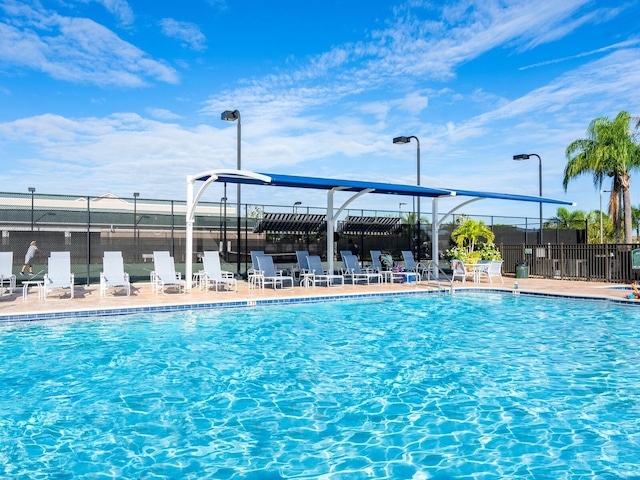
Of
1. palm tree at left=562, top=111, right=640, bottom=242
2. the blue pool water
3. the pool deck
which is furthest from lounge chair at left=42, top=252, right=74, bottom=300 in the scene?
palm tree at left=562, top=111, right=640, bottom=242

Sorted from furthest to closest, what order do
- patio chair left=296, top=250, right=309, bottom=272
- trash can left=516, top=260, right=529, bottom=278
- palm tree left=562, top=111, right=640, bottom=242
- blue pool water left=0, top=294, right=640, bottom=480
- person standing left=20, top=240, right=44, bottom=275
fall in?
palm tree left=562, top=111, right=640, bottom=242
trash can left=516, top=260, right=529, bottom=278
patio chair left=296, top=250, right=309, bottom=272
person standing left=20, top=240, right=44, bottom=275
blue pool water left=0, top=294, right=640, bottom=480

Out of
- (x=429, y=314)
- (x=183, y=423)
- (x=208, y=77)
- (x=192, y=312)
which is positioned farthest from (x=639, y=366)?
(x=208, y=77)

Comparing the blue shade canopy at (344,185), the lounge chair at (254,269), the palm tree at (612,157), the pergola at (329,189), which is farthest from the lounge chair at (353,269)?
the palm tree at (612,157)

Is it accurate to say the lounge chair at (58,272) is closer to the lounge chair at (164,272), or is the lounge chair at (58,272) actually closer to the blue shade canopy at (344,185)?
the lounge chair at (164,272)

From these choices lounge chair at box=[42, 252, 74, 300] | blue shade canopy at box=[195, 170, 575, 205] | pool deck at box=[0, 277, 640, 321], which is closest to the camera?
pool deck at box=[0, 277, 640, 321]

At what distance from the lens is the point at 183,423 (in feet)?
14.7

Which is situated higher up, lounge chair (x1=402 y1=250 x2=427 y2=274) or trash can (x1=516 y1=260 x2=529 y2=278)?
lounge chair (x1=402 y1=250 x2=427 y2=274)

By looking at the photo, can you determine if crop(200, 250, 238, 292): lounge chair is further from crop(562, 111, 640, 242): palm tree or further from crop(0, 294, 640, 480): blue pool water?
crop(562, 111, 640, 242): palm tree

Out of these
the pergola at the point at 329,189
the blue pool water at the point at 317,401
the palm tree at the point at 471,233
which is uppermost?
the pergola at the point at 329,189

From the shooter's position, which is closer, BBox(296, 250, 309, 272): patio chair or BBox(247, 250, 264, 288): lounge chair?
BBox(247, 250, 264, 288): lounge chair

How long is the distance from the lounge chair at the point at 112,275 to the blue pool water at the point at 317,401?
260 cm

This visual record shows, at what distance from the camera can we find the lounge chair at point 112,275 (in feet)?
38.2

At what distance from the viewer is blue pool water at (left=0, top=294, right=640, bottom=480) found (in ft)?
12.3

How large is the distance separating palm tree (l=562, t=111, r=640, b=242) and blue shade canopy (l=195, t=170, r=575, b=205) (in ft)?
22.4
